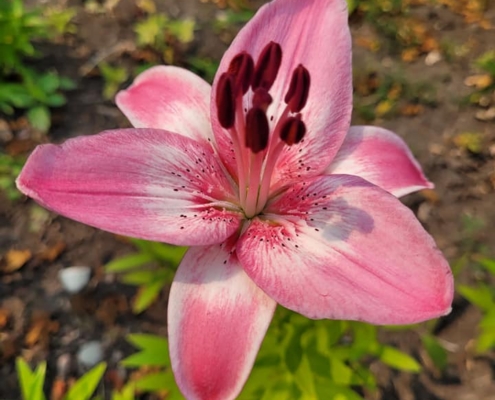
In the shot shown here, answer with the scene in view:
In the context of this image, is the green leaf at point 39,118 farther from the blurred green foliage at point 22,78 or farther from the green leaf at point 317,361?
the green leaf at point 317,361

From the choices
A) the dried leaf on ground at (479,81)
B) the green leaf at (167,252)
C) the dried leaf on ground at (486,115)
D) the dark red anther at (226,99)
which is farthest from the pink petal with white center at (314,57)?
the dried leaf on ground at (479,81)

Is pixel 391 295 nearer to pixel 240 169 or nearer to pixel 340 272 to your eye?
pixel 340 272

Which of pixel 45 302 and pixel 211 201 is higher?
pixel 211 201

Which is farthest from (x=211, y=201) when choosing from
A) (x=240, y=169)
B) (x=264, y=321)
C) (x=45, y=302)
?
(x=45, y=302)

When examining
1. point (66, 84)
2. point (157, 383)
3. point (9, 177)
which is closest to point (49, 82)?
point (66, 84)

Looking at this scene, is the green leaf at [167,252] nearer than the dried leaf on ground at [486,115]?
Yes
